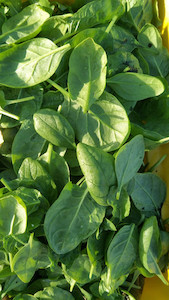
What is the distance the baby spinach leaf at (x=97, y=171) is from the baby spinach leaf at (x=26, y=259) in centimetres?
12

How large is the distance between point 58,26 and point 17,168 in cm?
26

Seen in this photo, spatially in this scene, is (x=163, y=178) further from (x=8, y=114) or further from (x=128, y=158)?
(x=8, y=114)

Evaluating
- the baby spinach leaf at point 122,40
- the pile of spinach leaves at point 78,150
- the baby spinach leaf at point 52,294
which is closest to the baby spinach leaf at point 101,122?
the pile of spinach leaves at point 78,150

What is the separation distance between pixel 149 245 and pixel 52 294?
187mm

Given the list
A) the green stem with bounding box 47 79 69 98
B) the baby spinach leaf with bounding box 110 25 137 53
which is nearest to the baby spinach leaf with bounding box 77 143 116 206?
the green stem with bounding box 47 79 69 98

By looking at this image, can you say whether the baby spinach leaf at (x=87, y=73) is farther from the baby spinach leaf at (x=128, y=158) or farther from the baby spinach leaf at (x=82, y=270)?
the baby spinach leaf at (x=82, y=270)

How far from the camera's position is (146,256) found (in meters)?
0.62

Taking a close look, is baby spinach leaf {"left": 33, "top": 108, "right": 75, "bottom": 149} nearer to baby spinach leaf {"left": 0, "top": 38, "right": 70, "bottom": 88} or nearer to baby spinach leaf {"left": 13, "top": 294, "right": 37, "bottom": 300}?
baby spinach leaf {"left": 0, "top": 38, "right": 70, "bottom": 88}

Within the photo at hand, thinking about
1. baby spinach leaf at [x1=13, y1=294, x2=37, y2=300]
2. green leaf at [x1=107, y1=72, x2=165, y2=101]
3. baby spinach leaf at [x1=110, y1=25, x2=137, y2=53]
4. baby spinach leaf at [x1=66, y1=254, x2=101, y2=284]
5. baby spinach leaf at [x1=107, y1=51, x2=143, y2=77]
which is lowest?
baby spinach leaf at [x1=13, y1=294, x2=37, y2=300]

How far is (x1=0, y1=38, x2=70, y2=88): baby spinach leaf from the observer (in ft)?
2.04

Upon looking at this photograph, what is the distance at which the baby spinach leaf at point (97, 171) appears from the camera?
0.57 metres

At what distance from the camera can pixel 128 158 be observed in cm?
60

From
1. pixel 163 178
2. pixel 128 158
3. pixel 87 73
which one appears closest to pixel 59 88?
pixel 87 73

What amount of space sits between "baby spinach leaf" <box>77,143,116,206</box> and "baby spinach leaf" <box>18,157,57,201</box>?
7 centimetres
